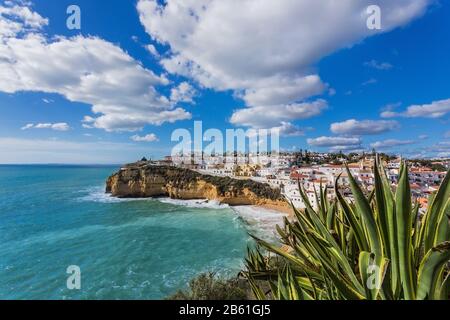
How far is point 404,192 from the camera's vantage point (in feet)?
4.88

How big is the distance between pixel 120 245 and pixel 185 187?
19758mm

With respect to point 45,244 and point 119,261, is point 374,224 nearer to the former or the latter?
point 119,261

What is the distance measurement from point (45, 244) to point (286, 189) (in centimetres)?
2420

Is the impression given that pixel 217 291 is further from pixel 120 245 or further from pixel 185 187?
pixel 185 187

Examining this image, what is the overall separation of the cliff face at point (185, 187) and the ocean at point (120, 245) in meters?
2.47

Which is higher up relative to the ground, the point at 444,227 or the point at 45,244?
the point at 444,227

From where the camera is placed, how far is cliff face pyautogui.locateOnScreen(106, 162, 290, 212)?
112ft

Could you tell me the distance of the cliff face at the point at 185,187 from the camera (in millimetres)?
34062

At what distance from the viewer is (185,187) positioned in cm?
Result: 3884

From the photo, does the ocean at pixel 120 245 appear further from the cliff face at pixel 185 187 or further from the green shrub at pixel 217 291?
the green shrub at pixel 217 291

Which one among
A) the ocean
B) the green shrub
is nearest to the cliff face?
the ocean

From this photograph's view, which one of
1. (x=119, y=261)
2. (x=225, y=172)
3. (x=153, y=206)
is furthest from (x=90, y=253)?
(x=225, y=172)

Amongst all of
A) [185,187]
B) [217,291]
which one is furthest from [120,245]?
[185,187]
